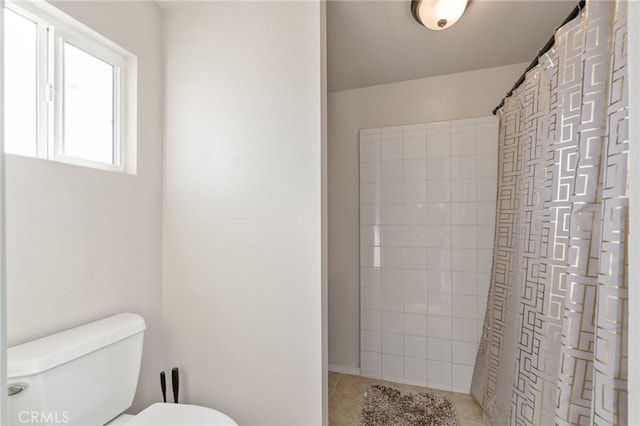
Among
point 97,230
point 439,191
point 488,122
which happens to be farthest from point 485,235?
point 97,230

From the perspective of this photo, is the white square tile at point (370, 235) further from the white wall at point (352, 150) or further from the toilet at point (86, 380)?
the toilet at point (86, 380)

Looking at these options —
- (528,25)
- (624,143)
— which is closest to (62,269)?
(624,143)

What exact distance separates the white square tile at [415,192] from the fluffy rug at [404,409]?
1417 mm

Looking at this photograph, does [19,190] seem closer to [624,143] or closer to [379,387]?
[624,143]

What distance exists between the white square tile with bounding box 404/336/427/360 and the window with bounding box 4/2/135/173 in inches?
86.8

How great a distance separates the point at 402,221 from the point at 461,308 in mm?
773

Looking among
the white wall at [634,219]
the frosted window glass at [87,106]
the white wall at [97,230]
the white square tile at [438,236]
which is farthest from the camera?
the white square tile at [438,236]

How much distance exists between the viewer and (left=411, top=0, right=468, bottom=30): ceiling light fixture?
147cm

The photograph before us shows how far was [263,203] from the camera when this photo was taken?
149cm

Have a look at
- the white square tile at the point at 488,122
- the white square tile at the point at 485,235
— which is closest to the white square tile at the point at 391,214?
the white square tile at the point at 485,235

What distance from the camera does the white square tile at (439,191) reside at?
2326 mm

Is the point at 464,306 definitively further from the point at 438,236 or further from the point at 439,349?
the point at 438,236

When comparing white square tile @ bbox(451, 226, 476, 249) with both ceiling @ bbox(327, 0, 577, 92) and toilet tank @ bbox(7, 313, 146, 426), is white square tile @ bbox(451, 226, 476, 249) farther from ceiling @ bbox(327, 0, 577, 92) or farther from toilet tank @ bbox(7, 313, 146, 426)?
toilet tank @ bbox(7, 313, 146, 426)

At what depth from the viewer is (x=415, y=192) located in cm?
240
